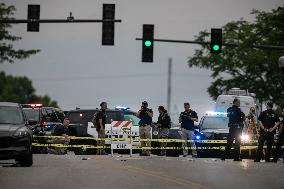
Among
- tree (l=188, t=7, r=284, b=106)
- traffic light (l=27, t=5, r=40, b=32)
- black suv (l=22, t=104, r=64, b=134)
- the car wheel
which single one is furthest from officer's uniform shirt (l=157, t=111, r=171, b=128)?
tree (l=188, t=7, r=284, b=106)

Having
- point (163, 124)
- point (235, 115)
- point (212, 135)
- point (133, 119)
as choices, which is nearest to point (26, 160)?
point (235, 115)

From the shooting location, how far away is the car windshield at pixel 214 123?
36.1m

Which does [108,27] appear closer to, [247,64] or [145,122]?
[145,122]

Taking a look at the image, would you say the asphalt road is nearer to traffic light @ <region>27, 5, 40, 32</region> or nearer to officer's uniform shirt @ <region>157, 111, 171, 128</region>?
officer's uniform shirt @ <region>157, 111, 171, 128</region>

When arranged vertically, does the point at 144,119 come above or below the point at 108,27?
below

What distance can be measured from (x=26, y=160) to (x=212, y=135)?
12432 mm

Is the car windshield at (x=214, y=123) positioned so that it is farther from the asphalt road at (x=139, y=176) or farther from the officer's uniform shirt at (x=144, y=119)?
the asphalt road at (x=139, y=176)

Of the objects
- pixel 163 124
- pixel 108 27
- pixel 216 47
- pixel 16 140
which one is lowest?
pixel 163 124

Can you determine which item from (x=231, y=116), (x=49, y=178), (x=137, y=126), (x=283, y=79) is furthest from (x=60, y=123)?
(x=283, y=79)

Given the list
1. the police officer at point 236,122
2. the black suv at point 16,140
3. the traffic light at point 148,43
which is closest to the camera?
the black suv at point 16,140

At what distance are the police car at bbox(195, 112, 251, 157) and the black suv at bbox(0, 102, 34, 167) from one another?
11.0 m

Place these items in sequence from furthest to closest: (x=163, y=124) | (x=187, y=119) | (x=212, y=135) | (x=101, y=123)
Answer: (x=212, y=135), (x=163, y=124), (x=101, y=123), (x=187, y=119)

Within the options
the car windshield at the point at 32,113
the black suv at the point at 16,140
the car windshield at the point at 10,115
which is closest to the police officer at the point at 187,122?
the car windshield at the point at 32,113

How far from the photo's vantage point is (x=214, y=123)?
36.3 metres
